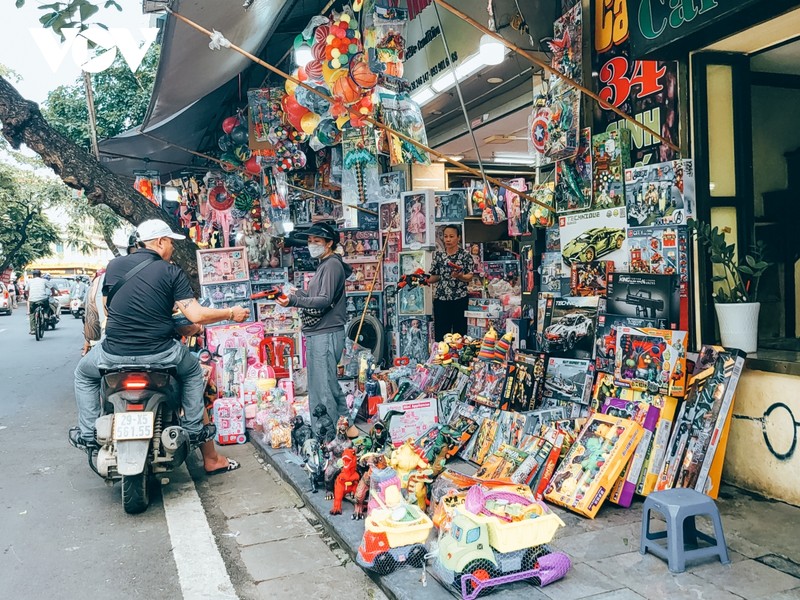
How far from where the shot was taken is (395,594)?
3082 millimetres

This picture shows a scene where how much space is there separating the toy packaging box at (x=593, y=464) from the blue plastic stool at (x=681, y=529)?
0.53 metres

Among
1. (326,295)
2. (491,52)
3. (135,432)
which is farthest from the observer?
(326,295)

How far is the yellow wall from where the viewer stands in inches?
150

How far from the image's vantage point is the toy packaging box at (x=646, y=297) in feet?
13.8

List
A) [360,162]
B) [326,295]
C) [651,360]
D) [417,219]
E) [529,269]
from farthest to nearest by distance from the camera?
1. [417,219]
2. [360,162]
3. [529,269]
4. [326,295]
5. [651,360]

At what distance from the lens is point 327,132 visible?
21.9 ft

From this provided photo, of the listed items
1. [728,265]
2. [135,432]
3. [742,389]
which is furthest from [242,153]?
[742,389]

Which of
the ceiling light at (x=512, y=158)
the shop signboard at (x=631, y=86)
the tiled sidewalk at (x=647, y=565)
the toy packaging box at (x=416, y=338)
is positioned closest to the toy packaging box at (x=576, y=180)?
the shop signboard at (x=631, y=86)

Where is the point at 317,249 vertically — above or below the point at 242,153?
below

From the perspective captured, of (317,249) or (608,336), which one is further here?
(317,249)

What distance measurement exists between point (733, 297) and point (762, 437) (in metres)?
0.88

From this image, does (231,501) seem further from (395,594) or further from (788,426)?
(788,426)

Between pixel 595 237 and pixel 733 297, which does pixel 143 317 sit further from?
pixel 733 297

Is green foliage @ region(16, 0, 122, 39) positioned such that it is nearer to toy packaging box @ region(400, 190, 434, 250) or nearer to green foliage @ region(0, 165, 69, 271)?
toy packaging box @ region(400, 190, 434, 250)
